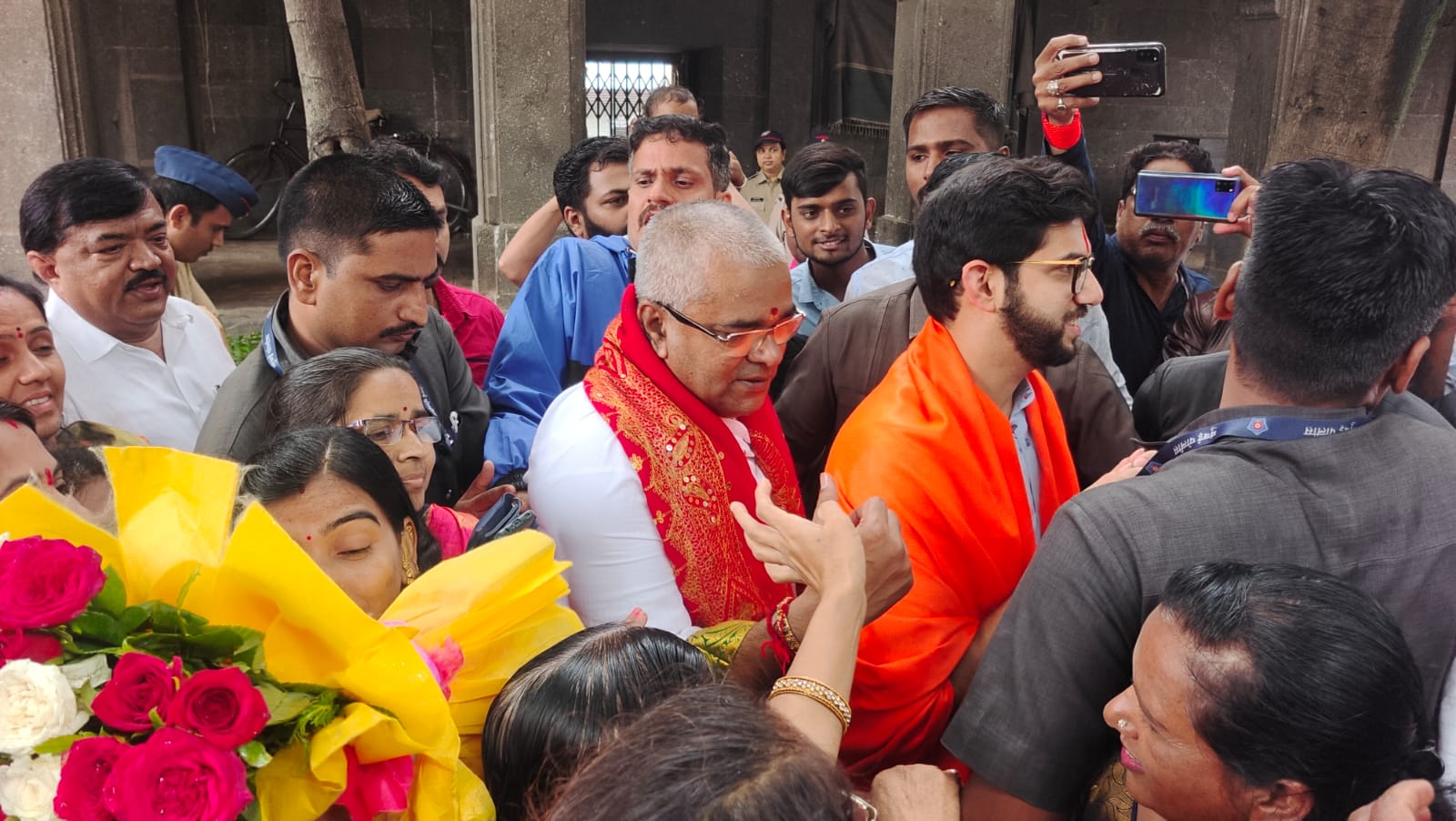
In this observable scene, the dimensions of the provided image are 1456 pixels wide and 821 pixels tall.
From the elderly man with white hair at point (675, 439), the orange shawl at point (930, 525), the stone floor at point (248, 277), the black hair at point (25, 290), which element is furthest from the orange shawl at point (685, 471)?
the stone floor at point (248, 277)

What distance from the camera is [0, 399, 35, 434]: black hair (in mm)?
1818

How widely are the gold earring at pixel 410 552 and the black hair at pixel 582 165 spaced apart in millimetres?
2274

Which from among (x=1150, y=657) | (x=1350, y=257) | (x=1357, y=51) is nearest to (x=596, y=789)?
(x=1150, y=657)

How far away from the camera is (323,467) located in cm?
161

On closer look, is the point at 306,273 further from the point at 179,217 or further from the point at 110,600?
the point at 179,217

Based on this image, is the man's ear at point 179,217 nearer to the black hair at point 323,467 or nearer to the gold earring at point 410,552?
the black hair at point 323,467

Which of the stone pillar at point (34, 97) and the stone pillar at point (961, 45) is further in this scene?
the stone pillar at point (961, 45)

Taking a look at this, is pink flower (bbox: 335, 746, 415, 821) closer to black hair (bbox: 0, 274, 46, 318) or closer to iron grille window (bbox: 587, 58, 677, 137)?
black hair (bbox: 0, 274, 46, 318)

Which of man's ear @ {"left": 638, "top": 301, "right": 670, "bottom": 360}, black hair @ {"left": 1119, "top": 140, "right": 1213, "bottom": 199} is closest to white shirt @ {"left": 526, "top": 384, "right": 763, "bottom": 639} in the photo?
man's ear @ {"left": 638, "top": 301, "right": 670, "bottom": 360}

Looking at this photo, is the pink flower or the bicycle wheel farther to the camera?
the bicycle wheel

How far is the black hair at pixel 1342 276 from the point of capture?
149cm

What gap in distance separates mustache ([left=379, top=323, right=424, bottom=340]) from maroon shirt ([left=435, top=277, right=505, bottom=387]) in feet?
3.92

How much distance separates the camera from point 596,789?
0.92m

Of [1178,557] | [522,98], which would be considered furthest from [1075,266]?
[522,98]
